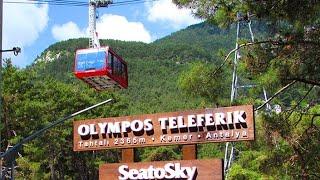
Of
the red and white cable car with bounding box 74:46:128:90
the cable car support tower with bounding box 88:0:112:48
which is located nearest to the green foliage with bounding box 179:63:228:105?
the red and white cable car with bounding box 74:46:128:90

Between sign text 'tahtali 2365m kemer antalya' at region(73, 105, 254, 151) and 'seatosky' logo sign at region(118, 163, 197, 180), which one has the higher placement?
sign text 'tahtali 2365m kemer antalya' at region(73, 105, 254, 151)

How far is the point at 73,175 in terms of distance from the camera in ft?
190

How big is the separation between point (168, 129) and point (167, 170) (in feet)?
2.97

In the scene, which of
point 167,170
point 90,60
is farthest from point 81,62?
point 167,170

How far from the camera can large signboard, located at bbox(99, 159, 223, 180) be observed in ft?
41.4

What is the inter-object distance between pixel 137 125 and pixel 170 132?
0.83m

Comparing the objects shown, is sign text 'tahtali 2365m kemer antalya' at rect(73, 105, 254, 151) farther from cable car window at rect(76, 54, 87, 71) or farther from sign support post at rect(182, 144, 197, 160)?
cable car window at rect(76, 54, 87, 71)

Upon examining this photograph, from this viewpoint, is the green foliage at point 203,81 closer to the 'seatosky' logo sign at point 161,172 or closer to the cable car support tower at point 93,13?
the 'seatosky' logo sign at point 161,172

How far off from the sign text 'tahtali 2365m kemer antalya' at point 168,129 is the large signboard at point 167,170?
18.0 inches

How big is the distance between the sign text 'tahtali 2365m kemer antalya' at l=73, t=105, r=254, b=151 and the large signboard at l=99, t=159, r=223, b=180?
1.50ft

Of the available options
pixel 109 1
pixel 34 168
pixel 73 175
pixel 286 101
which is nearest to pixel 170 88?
pixel 73 175

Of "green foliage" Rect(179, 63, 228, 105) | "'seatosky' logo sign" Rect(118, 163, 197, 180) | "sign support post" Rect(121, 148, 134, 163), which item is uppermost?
"green foliage" Rect(179, 63, 228, 105)

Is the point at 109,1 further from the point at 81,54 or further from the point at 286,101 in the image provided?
the point at 286,101

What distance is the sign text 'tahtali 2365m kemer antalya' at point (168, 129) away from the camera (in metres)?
12.4
